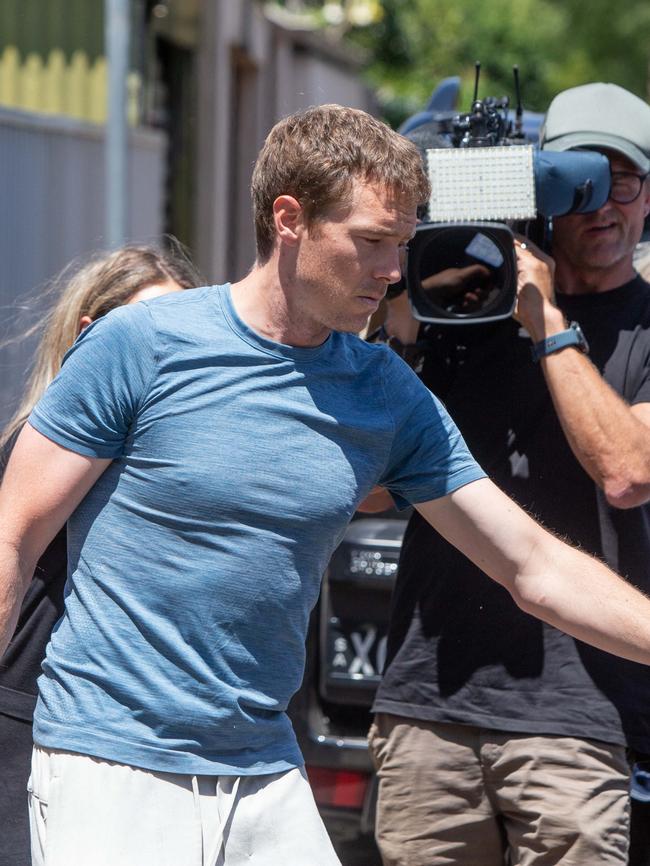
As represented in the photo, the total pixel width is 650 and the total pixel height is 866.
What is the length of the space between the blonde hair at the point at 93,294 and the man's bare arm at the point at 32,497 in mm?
747

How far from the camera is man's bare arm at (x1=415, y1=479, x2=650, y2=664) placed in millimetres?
2656

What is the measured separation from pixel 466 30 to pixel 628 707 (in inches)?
1214

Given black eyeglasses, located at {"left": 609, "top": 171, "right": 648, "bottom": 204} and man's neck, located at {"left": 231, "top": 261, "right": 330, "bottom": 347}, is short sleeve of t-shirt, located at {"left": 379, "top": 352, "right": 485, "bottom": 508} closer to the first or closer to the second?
man's neck, located at {"left": 231, "top": 261, "right": 330, "bottom": 347}

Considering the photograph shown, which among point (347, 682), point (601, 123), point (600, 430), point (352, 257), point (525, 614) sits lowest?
point (347, 682)

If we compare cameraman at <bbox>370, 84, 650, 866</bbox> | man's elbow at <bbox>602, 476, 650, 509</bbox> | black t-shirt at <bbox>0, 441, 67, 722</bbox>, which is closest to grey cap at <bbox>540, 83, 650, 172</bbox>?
cameraman at <bbox>370, 84, 650, 866</bbox>

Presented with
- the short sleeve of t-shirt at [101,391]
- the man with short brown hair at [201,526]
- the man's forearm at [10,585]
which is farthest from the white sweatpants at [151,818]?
the short sleeve of t-shirt at [101,391]

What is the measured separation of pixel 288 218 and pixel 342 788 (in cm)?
204

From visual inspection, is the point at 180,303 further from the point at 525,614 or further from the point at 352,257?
the point at 525,614

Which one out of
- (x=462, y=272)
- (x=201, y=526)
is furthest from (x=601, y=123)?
(x=201, y=526)

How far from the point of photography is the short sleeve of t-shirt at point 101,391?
94.0 inches

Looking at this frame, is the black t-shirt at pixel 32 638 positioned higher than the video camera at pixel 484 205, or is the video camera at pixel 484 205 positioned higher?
the video camera at pixel 484 205

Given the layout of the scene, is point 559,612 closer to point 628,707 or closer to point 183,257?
point 628,707

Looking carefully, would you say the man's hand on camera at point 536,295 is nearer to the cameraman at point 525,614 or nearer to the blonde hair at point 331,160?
the cameraman at point 525,614

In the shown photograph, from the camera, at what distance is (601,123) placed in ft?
10.7
